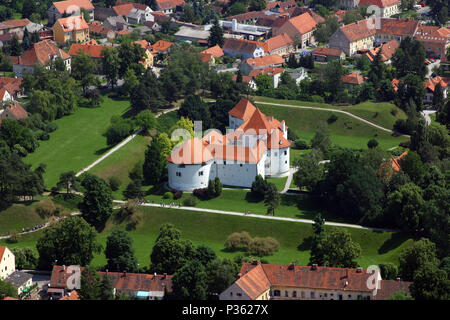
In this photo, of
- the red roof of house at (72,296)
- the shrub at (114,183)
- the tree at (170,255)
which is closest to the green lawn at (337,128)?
the shrub at (114,183)

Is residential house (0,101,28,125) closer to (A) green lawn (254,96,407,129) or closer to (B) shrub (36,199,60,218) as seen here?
(B) shrub (36,199,60,218)

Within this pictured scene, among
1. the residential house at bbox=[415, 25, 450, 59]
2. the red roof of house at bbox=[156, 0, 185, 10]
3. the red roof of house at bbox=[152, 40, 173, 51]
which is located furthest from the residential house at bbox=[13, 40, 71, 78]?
the residential house at bbox=[415, 25, 450, 59]

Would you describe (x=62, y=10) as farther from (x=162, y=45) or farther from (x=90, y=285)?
(x=90, y=285)

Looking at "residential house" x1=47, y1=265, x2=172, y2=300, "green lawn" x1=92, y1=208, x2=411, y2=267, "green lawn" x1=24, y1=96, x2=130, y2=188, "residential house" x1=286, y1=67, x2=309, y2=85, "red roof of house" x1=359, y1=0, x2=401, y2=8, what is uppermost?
"red roof of house" x1=359, y1=0, x2=401, y2=8

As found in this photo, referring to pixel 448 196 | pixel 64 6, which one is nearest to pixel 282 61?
pixel 64 6

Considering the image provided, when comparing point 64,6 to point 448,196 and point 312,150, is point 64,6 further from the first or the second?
point 448,196

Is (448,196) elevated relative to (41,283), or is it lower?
elevated

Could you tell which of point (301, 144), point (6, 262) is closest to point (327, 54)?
point (301, 144)

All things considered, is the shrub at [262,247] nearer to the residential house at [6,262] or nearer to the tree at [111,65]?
the residential house at [6,262]
